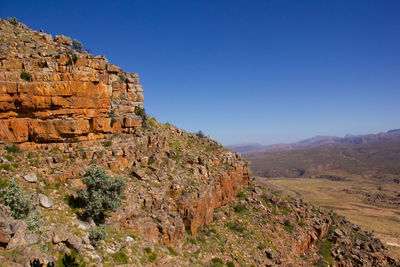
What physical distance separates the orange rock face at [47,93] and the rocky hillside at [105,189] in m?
0.07

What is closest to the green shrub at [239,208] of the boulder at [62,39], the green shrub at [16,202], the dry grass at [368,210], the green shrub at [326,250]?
the green shrub at [326,250]

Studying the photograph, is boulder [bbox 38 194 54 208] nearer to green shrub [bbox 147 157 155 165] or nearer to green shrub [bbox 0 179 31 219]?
green shrub [bbox 0 179 31 219]

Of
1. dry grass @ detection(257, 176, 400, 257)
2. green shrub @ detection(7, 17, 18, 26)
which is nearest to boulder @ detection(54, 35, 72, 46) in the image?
green shrub @ detection(7, 17, 18, 26)

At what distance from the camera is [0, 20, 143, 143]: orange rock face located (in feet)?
52.3

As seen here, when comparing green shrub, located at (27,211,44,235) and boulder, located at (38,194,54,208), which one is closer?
green shrub, located at (27,211,44,235)

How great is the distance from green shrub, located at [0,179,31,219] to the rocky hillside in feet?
0.16

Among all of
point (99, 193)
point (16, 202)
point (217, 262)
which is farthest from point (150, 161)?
point (16, 202)

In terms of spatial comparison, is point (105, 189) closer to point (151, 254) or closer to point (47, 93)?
point (151, 254)

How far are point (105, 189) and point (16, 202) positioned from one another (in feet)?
17.8

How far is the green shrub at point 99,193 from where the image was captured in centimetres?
1445

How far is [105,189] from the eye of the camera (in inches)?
626

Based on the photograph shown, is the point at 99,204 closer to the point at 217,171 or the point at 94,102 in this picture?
the point at 94,102

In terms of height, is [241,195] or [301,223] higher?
[241,195]

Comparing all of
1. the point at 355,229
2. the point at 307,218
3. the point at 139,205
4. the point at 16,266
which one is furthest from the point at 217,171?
the point at 355,229
